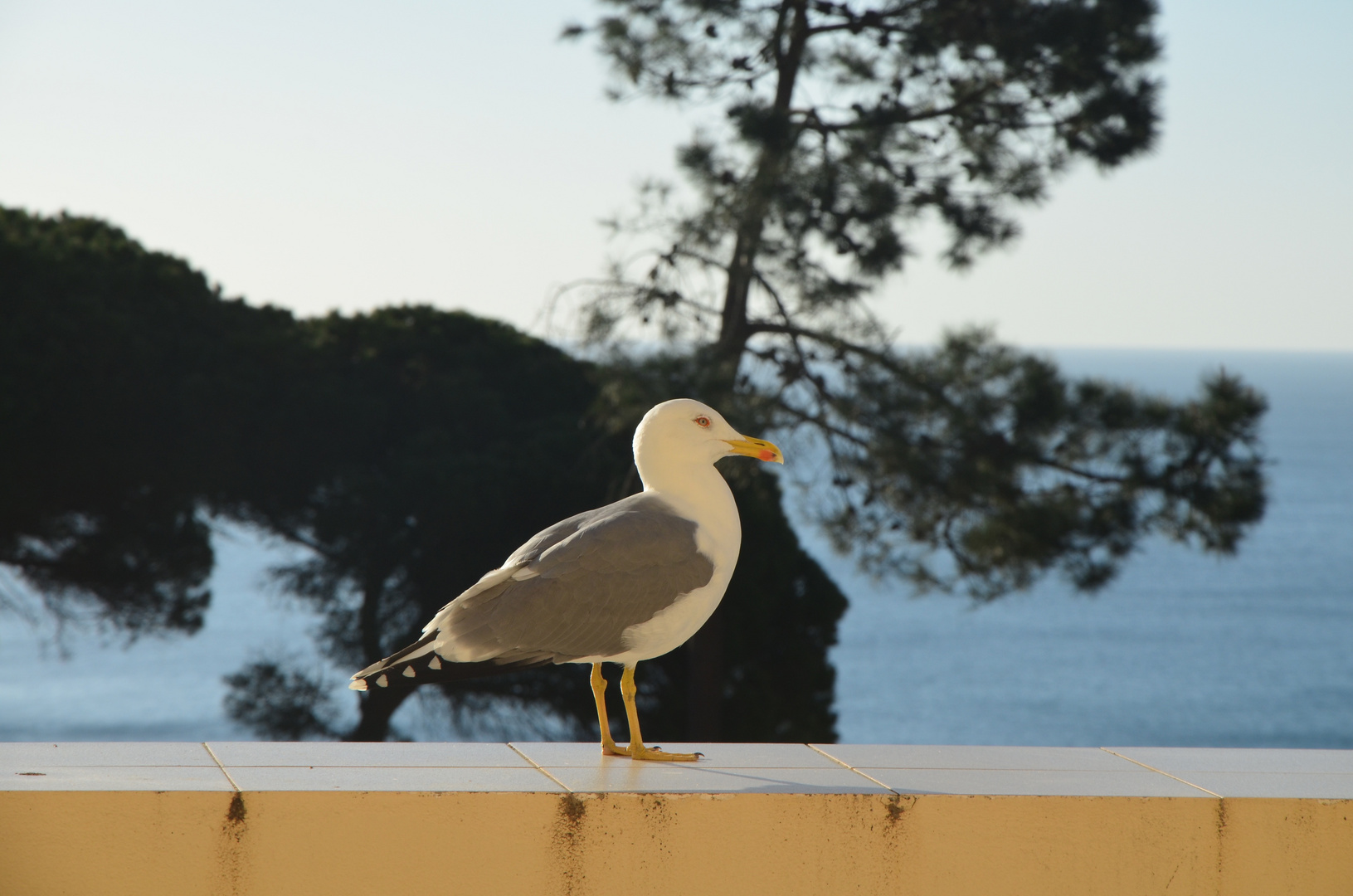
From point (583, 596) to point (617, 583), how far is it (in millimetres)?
58

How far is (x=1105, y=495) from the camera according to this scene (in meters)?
6.53

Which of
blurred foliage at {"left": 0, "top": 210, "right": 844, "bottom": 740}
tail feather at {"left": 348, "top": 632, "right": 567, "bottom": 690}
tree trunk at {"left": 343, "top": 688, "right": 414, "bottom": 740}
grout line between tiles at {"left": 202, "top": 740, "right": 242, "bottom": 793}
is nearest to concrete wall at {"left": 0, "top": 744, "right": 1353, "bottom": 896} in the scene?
grout line between tiles at {"left": 202, "top": 740, "right": 242, "bottom": 793}

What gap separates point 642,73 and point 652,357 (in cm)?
139

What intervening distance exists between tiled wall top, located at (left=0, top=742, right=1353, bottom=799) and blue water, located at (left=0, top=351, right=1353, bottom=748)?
48.8 feet

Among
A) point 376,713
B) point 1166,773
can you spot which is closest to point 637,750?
point 1166,773

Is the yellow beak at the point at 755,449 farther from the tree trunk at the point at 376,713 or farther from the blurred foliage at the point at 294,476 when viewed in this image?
the tree trunk at the point at 376,713

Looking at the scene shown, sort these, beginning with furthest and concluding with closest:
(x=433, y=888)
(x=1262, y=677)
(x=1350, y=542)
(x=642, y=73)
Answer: (x=1350, y=542), (x=1262, y=677), (x=642, y=73), (x=433, y=888)

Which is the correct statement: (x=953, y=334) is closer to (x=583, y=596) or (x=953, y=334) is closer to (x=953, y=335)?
(x=953, y=335)

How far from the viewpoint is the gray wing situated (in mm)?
2301

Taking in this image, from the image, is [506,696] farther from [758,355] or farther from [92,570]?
[758,355]

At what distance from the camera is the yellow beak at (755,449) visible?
2.38 meters

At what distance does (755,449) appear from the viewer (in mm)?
2408

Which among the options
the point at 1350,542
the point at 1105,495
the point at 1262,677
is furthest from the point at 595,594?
the point at 1350,542

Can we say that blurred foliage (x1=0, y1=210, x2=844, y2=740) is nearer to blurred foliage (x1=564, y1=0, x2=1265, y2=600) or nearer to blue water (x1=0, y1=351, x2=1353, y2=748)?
blurred foliage (x1=564, y1=0, x2=1265, y2=600)
